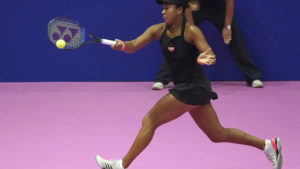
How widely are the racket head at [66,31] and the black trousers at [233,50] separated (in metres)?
3.01

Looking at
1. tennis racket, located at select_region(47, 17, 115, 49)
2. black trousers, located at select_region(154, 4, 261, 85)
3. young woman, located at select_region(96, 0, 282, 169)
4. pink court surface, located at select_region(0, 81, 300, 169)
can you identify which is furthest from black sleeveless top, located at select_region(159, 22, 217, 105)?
black trousers, located at select_region(154, 4, 261, 85)

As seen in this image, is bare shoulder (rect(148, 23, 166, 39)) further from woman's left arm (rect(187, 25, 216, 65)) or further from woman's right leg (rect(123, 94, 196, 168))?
woman's right leg (rect(123, 94, 196, 168))

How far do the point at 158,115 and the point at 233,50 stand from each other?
3.63 m

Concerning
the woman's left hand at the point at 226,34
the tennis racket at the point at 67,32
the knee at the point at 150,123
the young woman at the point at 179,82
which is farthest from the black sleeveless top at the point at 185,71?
the woman's left hand at the point at 226,34

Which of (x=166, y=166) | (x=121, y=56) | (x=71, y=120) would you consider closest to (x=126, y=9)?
(x=121, y=56)

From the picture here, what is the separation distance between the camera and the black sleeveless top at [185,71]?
3385mm

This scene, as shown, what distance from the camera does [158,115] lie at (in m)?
3.45

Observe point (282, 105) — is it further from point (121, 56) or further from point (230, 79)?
point (121, 56)

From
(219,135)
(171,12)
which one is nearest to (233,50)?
(219,135)

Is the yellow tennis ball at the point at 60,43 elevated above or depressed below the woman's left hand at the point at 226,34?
above

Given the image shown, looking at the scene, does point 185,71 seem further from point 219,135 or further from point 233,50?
point 233,50

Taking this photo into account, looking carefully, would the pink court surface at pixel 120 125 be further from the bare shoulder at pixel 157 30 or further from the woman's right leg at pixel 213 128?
the bare shoulder at pixel 157 30

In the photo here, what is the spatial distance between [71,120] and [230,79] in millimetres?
2850

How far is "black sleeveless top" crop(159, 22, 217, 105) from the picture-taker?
133 inches
